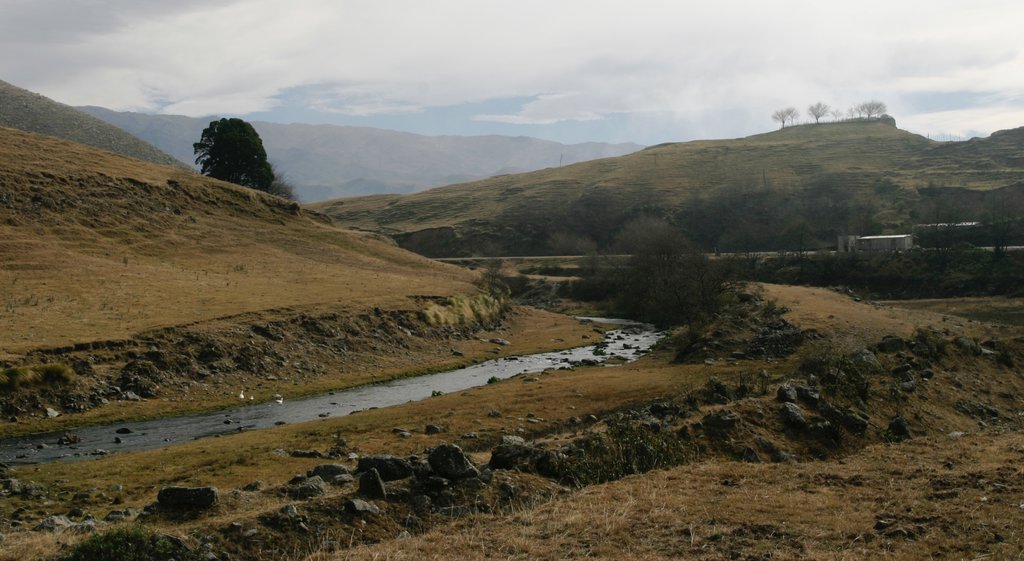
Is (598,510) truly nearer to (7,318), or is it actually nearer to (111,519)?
(111,519)

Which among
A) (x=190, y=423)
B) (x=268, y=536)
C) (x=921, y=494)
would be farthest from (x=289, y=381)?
(x=921, y=494)

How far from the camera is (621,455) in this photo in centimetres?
2153

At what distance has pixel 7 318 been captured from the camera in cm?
5138

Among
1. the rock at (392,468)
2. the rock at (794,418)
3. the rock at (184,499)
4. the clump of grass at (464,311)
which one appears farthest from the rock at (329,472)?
the clump of grass at (464,311)

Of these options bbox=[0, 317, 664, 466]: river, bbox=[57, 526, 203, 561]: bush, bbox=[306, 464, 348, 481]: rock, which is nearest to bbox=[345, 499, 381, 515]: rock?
bbox=[57, 526, 203, 561]: bush

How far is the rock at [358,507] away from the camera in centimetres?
1623

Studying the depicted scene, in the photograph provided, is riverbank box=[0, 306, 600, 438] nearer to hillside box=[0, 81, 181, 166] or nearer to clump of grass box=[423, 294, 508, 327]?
clump of grass box=[423, 294, 508, 327]

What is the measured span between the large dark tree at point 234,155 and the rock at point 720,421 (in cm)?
11816

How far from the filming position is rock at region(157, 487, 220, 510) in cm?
1714

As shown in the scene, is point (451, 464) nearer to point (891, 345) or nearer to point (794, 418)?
point (794, 418)

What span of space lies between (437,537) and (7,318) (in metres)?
48.2

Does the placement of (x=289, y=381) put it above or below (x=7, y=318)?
below

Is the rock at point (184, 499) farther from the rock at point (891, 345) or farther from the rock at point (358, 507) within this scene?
the rock at point (891, 345)

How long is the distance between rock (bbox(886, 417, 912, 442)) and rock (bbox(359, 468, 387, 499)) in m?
18.5
